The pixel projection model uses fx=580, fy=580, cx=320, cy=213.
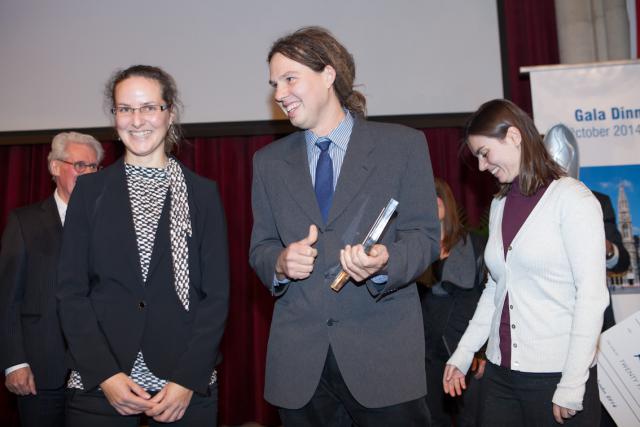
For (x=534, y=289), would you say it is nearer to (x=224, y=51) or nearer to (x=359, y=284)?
(x=359, y=284)

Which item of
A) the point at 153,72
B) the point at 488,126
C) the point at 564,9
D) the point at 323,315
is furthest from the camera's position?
the point at 564,9

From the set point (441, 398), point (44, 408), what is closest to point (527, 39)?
point (441, 398)

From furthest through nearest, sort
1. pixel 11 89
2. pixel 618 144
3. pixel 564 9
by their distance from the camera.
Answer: pixel 564 9 < pixel 11 89 < pixel 618 144

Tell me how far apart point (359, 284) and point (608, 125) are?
3597mm

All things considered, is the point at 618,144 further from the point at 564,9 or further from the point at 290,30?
the point at 290,30

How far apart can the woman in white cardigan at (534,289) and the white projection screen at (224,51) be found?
2938 millimetres

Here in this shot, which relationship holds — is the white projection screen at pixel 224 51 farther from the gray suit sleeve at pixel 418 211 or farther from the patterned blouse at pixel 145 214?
the gray suit sleeve at pixel 418 211

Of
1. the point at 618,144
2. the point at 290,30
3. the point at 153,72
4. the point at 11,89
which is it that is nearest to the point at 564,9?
the point at 618,144

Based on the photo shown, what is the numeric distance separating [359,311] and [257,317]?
12.8 ft

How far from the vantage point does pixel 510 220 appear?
2.26 metres

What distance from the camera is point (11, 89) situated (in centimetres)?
506

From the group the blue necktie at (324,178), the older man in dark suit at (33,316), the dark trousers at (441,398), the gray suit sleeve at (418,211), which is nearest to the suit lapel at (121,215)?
the blue necktie at (324,178)

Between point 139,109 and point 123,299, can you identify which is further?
point 139,109

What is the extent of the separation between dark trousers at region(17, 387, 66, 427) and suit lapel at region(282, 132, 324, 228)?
5.98 feet
